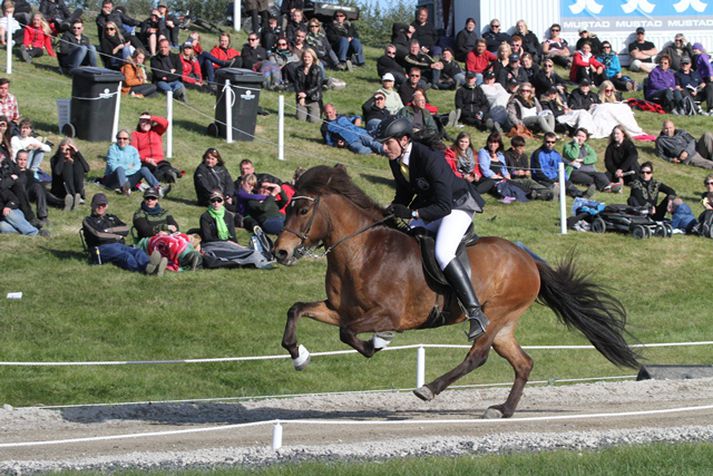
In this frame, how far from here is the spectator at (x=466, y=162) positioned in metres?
21.5

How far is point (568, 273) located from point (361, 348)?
290cm

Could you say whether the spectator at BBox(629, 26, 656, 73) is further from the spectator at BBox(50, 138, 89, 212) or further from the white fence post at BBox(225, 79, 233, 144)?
the spectator at BBox(50, 138, 89, 212)

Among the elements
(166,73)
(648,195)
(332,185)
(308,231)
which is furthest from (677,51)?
(308,231)

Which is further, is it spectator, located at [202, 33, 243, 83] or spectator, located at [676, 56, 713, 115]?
spectator, located at [676, 56, 713, 115]

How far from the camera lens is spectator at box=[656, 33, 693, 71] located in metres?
32.1

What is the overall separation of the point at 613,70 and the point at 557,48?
1827mm

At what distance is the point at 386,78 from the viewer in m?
24.8

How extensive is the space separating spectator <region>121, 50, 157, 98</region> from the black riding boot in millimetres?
15618

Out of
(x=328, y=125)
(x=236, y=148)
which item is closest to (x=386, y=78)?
(x=328, y=125)

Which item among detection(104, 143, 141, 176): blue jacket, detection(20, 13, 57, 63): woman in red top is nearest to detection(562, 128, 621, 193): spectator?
detection(104, 143, 141, 176): blue jacket

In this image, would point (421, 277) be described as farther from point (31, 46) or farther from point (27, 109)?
point (31, 46)

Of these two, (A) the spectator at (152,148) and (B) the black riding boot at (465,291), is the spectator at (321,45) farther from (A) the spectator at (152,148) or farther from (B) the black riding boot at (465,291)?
(B) the black riding boot at (465,291)

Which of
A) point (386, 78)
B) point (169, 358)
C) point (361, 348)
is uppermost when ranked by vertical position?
point (386, 78)

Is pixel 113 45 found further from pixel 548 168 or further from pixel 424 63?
→ pixel 548 168
